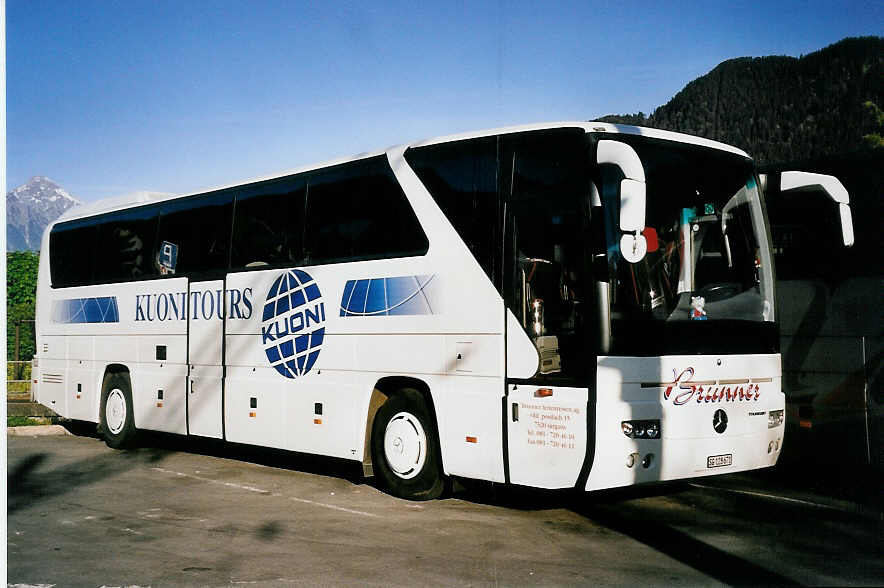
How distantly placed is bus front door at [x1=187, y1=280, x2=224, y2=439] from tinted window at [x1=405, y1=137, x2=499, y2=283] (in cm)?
438

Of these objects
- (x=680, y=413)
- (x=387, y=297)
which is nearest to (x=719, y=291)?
(x=680, y=413)

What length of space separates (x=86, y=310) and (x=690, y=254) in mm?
10762

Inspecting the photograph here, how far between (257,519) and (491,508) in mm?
2324

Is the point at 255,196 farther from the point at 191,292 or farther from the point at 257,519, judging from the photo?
the point at 257,519

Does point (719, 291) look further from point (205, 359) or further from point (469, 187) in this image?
point (205, 359)

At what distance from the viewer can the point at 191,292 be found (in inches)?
530

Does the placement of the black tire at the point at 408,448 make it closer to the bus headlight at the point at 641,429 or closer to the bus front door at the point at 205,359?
the bus headlight at the point at 641,429

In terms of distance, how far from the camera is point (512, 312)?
8773 millimetres

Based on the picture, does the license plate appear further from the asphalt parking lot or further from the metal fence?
the metal fence

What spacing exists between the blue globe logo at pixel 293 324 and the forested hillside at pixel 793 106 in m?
19.7

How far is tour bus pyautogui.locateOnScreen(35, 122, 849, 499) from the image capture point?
815 centimetres

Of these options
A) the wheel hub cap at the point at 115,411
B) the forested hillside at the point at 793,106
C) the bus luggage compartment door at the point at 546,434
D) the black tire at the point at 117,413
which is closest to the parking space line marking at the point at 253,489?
the bus luggage compartment door at the point at 546,434

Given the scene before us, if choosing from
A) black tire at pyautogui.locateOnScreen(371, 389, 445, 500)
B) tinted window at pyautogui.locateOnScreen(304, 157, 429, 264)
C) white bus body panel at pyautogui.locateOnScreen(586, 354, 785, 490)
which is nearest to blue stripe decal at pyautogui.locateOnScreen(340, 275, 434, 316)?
tinted window at pyautogui.locateOnScreen(304, 157, 429, 264)

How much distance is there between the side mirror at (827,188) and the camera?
9570 mm
